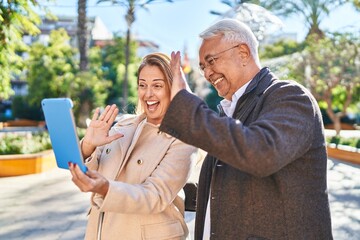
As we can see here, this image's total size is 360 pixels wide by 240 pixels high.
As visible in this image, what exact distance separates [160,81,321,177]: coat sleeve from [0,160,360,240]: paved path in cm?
408

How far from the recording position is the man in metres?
1.33

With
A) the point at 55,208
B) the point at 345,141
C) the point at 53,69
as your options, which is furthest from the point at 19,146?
the point at 53,69

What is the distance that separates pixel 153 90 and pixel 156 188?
17.3 inches

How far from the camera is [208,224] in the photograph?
1.83 metres

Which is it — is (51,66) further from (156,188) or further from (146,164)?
(156,188)

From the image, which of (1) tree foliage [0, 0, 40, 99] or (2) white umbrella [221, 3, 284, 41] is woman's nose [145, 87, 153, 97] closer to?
(2) white umbrella [221, 3, 284, 41]

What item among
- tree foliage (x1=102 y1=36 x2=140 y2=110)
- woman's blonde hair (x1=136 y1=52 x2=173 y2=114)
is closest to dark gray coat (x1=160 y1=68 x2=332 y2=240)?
woman's blonde hair (x1=136 y1=52 x2=173 y2=114)

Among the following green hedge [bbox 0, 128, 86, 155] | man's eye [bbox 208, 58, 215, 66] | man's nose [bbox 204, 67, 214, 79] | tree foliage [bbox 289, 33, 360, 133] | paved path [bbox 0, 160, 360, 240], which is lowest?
green hedge [bbox 0, 128, 86, 155]

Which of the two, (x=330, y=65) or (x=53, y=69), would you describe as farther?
(x=53, y=69)

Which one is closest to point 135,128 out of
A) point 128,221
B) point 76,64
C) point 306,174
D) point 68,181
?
point 128,221

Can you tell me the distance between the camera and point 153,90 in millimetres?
2021

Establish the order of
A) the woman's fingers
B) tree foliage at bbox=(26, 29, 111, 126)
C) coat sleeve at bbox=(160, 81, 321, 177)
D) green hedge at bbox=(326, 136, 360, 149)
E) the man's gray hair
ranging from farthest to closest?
tree foliage at bbox=(26, 29, 111, 126)
green hedge at bbox=(326, 136, 360, 149)
the man's gray hair
the woman's fingers
coat sleeve at bbox=(160, 81, 321, 177)

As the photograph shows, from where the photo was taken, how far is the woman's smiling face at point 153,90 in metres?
2.02

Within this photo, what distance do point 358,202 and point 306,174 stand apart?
6324 millimetres
